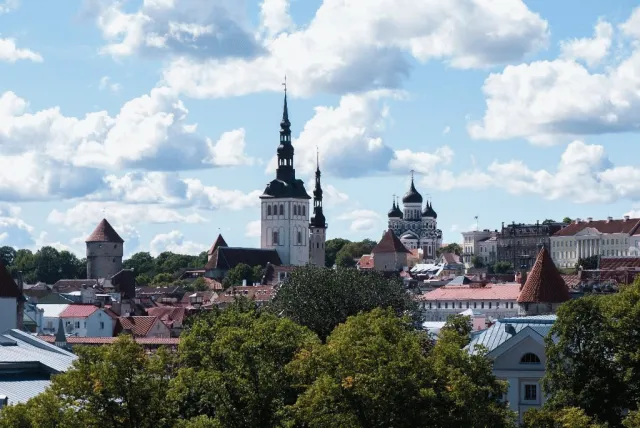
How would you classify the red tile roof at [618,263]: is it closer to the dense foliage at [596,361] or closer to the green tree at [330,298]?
the green tree at [330,298]

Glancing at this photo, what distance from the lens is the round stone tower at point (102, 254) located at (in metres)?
180

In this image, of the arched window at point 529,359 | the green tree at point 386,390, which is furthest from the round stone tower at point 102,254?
the green tree at point 386,390

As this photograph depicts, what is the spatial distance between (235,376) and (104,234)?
140835 mm

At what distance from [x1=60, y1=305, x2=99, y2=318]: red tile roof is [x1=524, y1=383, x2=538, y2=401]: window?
60991mm

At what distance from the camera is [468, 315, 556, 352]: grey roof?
187ft

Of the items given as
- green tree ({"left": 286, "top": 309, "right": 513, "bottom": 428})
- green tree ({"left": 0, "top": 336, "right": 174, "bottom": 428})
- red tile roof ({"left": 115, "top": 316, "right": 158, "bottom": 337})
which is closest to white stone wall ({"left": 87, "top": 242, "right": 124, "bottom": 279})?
red tile roof ({"left": 115, "top": 316, "right": 158, "bottom": 337})

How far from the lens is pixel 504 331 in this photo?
58.7 meters

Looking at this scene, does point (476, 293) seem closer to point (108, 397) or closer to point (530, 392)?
point (530, 392)

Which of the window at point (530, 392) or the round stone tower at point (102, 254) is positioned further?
the round stone tower at point (102, 254)

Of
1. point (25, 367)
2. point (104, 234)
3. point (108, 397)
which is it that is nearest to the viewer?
point (108, 397)

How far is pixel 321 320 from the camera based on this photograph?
235 ft

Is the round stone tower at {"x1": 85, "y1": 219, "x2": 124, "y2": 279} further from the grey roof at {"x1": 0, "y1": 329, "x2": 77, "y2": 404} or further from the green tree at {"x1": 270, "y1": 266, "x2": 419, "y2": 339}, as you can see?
the grey roof at {"x1": 0, "y1": 329, "x2": 77, "y2": 404}

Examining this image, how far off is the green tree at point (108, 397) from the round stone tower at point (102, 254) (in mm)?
143279

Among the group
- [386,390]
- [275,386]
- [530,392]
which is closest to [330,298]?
[530,392]
